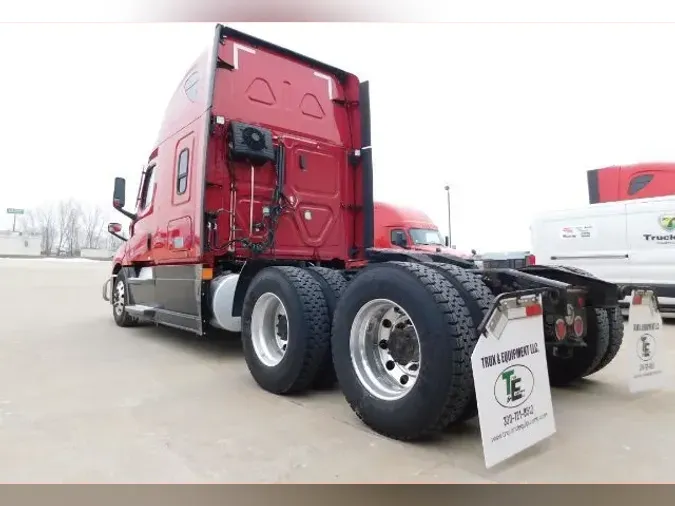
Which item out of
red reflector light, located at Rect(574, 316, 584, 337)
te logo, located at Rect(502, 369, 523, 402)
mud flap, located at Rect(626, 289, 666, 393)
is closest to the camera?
te logo, located at Rect(502, 369, 523, 402)

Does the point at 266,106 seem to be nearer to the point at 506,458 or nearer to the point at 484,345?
the point at 484,345

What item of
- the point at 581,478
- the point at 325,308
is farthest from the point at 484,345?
the point at 325,308

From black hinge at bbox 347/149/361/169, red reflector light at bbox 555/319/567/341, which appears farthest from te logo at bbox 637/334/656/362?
black hinge at bbox 347/149/361/169

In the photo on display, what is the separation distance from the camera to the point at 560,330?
→ 9.32 feet

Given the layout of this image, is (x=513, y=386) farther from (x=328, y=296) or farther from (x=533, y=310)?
(x=328, y=296)

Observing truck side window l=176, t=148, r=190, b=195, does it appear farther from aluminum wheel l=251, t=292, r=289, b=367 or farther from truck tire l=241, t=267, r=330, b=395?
aluminum wheel l=251, t=292, r=289, b=367

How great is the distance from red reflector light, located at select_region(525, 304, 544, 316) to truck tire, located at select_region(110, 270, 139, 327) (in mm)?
6320

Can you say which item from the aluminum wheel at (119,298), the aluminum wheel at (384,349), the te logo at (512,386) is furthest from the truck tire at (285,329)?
the aluminum wheel at (119,298)

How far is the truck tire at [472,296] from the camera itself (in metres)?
2.48

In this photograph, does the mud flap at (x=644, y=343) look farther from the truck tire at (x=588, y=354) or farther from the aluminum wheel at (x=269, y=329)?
the aluminum wheel at (x=269, y=329)

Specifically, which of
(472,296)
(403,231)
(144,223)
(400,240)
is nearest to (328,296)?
(472,296)

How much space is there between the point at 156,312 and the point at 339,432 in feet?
12.2

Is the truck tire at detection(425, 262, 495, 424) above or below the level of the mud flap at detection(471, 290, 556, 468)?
above

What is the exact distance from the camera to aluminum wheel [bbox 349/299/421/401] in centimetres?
280
